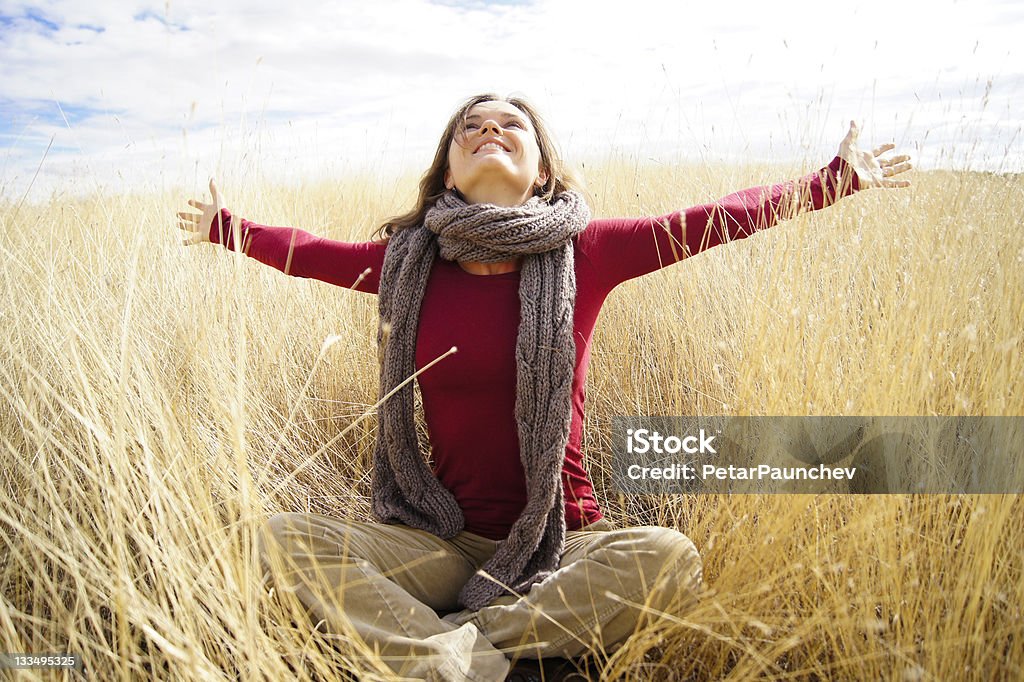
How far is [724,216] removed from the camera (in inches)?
77.4

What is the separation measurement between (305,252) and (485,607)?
45.2 inches

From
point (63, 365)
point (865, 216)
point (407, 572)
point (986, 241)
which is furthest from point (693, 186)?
point (63, 365)

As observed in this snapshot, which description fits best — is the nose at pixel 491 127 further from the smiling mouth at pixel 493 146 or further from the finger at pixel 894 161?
the finger at pixel 894 161

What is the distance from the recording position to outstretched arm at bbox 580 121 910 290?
6.21 feet

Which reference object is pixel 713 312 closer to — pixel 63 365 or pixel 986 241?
pixel 986 241

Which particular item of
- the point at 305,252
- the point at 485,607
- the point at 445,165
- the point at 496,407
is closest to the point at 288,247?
the point at 305,252

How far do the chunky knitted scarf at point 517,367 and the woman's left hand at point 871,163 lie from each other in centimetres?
75

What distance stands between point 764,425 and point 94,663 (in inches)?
65.3

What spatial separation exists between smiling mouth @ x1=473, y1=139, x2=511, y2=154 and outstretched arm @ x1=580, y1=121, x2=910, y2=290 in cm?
36

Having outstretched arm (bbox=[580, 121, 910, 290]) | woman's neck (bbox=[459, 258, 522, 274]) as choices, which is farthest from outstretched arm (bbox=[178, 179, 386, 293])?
outstretched arm (bbox=[580, 121, 910, 290])

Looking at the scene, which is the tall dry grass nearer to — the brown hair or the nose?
the brown hair

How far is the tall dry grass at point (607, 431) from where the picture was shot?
4.39ft

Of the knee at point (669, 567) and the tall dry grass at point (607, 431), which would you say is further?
the knee at point (669, 567)

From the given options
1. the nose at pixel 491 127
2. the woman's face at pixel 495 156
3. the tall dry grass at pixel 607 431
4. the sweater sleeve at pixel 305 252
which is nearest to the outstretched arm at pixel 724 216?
the tall dry grass at pixel 607 431
